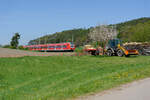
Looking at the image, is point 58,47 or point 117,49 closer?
point 117,49

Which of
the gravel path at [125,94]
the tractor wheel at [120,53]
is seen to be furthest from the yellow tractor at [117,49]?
the gravel path at [125,94]

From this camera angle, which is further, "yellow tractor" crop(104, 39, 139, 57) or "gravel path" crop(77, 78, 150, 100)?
"yellow tractor" crop(104, 39, 139, 57)

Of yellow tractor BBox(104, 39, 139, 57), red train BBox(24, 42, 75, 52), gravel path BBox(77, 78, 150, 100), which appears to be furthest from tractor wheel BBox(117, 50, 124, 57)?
red train BBox(24, 42, 75, 52)

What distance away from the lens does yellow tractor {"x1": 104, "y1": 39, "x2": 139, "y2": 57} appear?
27528 millimetres

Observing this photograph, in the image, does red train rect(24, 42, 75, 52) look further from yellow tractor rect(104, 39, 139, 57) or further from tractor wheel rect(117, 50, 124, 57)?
tractor wheel rect(117, 50, 124, 57)

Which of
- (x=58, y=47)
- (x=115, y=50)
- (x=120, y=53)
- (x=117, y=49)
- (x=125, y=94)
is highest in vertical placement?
(x=58, y=47)

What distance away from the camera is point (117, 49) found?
28875 millimetres

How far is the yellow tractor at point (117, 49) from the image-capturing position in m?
27.5

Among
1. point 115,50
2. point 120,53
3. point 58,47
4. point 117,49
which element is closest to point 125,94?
point 120,53

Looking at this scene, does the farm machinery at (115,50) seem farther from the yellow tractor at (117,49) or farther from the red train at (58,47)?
the red train at (58,47)

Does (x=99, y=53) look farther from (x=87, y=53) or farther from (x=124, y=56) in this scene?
(x=124, y=56)

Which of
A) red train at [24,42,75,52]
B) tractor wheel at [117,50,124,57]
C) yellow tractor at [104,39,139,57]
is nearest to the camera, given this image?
yellow tractor at [104,39,139,57]

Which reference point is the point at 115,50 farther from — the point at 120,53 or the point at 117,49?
the point at 120,53

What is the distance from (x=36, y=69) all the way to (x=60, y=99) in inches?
480
